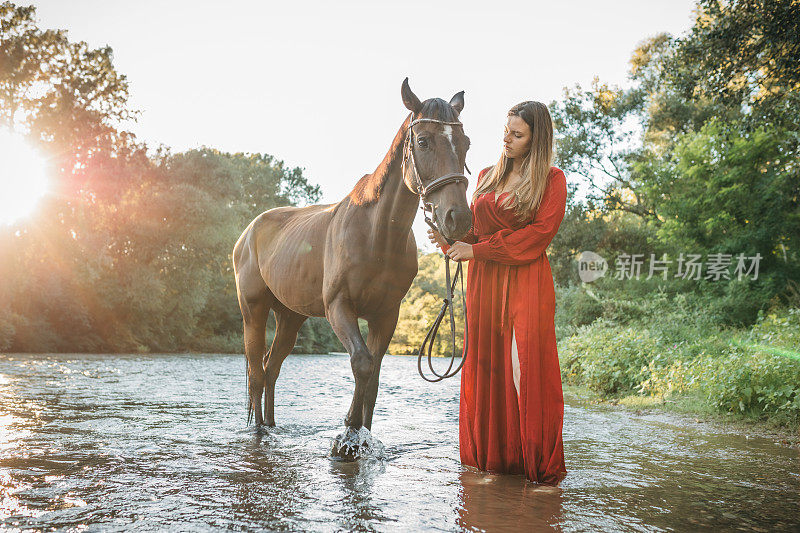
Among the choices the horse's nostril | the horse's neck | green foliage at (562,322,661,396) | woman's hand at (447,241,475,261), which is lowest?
green foliage at (562,322,661,396)

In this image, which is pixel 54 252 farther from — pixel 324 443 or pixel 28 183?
pixel 324 443

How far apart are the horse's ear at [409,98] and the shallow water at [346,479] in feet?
8.09

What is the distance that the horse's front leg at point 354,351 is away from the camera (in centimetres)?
428

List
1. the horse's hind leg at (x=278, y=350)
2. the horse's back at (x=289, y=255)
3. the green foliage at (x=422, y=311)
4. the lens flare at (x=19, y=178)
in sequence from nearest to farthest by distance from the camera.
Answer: the horse's back at (x=289, y=255) → the horse's hind leg at (x=278, y=350) → the lens flare at (x=19, y=178) → the green foliage at (x=422, y=311)

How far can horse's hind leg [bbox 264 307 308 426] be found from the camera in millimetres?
6113

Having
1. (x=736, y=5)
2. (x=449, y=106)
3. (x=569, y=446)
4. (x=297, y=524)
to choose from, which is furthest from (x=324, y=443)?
(x=736, y=5)

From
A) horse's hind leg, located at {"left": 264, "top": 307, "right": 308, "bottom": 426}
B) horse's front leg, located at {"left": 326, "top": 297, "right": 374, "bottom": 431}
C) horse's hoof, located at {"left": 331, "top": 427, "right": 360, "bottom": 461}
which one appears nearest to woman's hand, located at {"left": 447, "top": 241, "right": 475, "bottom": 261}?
horse's front leg, located at {"left": 326, "top": 297, "right": 374, "bottom": 431}

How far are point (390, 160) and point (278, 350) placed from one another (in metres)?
2.86

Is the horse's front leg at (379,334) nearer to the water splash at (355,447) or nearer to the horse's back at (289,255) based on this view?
the water splash at (355,447)

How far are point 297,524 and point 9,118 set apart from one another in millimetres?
27507

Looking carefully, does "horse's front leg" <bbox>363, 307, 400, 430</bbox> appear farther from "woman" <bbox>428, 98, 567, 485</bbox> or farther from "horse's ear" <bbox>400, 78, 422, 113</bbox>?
"horse's ear" <bbox>400, 78, 422, 113</bbox>

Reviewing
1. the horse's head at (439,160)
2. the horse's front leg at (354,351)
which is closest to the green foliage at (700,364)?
the horse's front leg at (354,351)

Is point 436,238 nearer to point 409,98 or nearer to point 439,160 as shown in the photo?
point 439,160

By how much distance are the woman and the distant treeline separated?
8.61 meters
